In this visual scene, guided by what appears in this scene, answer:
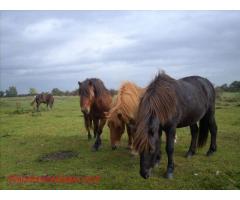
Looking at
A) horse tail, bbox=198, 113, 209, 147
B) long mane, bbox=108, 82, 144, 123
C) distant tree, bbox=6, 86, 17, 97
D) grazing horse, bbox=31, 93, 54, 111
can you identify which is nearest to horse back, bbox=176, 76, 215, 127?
horse tail, bbox=198, 113, 209, 147

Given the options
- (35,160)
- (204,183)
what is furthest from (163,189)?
(35,160)

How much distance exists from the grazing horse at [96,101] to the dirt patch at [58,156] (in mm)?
738

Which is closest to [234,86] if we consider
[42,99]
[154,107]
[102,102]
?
[102,102]

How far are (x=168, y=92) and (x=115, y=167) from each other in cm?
215

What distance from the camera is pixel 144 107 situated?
16.4ft

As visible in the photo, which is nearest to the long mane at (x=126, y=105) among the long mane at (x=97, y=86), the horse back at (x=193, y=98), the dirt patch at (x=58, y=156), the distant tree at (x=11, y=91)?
the horse back at (x=193, y=98)

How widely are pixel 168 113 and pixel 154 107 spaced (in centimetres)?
38

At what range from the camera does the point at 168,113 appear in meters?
5.18

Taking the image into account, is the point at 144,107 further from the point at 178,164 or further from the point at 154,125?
the point at 178,164

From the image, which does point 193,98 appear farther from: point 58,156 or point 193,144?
point 58,156

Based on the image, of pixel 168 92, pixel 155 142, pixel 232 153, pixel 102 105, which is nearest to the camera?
pixel 155 142

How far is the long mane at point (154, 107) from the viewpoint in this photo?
15.1 ft

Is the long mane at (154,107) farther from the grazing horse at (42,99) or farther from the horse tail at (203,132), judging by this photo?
the grazing horse at (42,99)

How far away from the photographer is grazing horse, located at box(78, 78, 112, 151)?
7.41 meters
